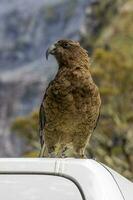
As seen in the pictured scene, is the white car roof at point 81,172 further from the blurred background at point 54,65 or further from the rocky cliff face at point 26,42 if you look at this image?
the rocky cliff face at point 26,42

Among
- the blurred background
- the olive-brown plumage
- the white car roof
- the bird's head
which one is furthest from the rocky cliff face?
the white car roof

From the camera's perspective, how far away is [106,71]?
95.8 feet

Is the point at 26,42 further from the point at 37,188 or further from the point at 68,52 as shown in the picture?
the point at 37,188

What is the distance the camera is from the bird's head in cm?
494

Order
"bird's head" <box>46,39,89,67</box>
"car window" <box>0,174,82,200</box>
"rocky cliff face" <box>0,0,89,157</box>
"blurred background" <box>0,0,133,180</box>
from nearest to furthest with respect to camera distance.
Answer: "car window" <box>0,174,82,200</box> < "bird's head" <box>46,39,89,67</box> < "blurred background" <box>0,0,133,180</box> < "rocky cliff face" <box>0,0,89,157</box>

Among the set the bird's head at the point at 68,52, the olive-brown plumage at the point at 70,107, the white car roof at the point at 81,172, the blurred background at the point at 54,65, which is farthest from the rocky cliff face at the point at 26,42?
the white car roof at the point at 81,172

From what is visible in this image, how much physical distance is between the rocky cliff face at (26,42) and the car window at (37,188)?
129 feet

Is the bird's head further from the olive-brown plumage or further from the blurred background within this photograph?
the blurred background

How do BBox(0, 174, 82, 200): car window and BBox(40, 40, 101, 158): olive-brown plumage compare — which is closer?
BBox(0, 174, 82, 200): car window

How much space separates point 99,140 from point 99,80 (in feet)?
11.9

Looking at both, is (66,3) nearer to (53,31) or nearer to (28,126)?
(53,31)

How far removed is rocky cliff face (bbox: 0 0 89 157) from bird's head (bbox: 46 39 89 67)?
36.2 meters

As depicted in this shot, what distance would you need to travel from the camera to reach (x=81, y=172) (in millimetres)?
2098

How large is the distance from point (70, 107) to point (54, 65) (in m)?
24.5
